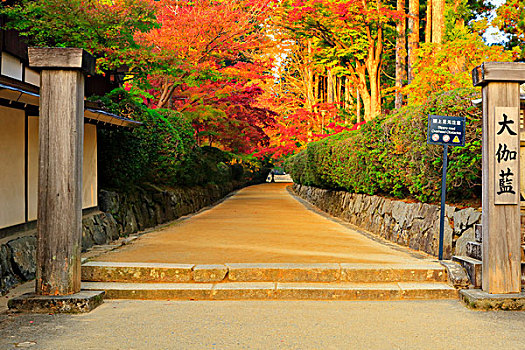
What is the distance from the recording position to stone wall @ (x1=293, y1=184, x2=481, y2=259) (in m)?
7.97

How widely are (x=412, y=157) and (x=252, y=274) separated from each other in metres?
4.94

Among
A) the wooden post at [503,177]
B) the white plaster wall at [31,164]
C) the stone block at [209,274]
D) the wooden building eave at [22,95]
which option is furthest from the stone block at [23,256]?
the wooden post at [503,177]

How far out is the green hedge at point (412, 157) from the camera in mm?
8008

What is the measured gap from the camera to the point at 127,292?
604cm

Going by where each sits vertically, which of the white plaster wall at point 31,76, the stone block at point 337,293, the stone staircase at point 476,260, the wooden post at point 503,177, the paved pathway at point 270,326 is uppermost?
the white plaster wall at point 31,76

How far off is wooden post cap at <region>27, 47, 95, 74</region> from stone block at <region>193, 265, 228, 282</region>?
3.09 metres

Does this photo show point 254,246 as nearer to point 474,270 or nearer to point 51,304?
point 474,270

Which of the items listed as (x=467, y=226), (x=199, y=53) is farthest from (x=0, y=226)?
(x=199, y=53)

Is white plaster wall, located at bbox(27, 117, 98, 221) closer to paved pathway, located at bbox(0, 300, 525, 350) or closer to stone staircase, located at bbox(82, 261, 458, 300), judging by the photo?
stone staircase, located at bbox(82, 261, 458, 300)

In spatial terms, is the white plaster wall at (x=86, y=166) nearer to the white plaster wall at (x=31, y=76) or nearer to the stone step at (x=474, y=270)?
the white plaster wall at (x=31, y=76)

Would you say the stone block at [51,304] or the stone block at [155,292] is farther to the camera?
the stone block at [155,292]

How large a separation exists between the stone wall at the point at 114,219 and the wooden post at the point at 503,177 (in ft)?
20.8

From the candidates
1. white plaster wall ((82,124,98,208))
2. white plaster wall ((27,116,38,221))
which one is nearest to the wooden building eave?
white plaster wall ((27,116,38,221))

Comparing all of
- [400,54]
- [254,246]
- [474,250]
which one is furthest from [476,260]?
[400,54]
